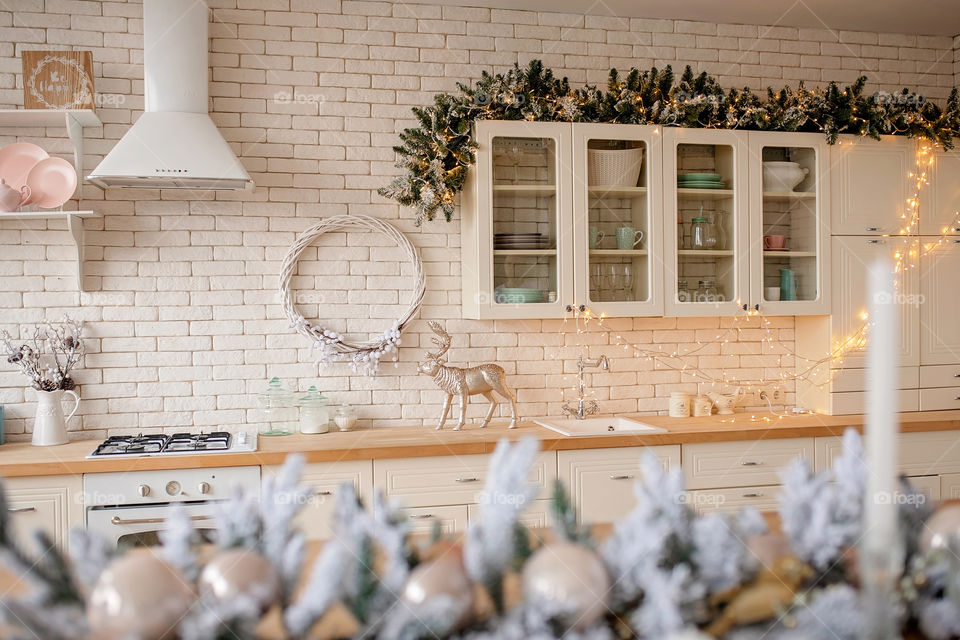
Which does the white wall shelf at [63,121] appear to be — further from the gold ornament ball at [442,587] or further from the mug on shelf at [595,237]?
the gold ornament ball at [442,587]

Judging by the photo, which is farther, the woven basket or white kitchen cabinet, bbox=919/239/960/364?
white kitchen cabinet, bbox=919/239/960/364

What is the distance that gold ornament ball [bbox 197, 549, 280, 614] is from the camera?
0.94 m

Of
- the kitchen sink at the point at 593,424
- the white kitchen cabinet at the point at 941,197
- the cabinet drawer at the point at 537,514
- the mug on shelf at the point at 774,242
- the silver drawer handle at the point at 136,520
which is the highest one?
the white kitchen cabinet at the point at 941,197

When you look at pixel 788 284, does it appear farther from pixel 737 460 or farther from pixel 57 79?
pixel 57 79

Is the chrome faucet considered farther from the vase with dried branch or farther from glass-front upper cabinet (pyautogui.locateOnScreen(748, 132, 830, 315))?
the vase with dried branch

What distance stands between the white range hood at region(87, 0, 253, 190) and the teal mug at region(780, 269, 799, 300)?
2.40 metres

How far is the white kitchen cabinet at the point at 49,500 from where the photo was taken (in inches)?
114

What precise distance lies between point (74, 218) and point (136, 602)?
2826mm

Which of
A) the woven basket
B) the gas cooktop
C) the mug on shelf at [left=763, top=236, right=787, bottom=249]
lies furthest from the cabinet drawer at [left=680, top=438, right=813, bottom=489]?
the gas cooktop

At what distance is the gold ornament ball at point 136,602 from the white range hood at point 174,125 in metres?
2.45

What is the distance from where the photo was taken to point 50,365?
3.43 m

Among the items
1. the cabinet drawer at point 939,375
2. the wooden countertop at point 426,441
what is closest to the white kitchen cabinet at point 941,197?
the cabinet drawer at point 939,375

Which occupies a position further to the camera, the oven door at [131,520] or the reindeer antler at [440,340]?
the reindeer antler at [440,340]

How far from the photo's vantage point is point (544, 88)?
3.51 meters
